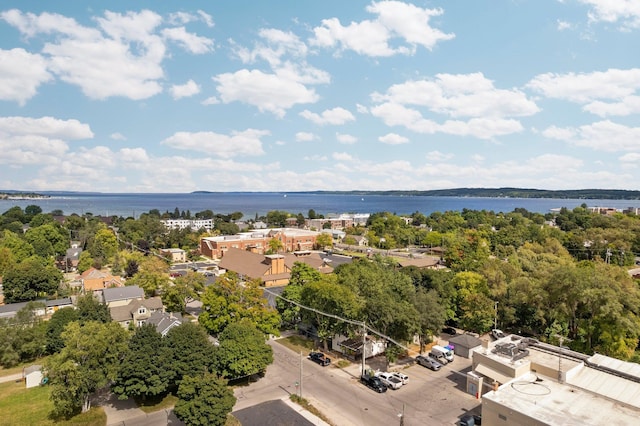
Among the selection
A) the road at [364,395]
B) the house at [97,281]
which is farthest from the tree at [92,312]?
Answer: the house at [97,281]

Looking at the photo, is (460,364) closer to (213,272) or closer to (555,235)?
(213,272)

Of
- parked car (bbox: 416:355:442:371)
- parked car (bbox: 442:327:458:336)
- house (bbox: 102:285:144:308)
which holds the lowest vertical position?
parked car (bbox: 442:327:458:336)

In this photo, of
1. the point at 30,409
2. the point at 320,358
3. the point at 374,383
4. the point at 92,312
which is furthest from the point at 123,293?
the point at 374,383

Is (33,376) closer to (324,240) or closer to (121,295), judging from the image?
(121,295)

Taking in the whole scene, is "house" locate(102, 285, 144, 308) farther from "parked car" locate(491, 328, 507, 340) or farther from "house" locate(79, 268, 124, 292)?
"parked car" locate(491, 328, 507, 340)

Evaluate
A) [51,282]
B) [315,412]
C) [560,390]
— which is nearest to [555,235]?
[560,390]

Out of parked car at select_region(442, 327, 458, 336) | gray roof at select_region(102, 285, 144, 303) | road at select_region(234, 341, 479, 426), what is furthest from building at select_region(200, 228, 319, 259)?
road at select_region(234, 341, 479, 426)
